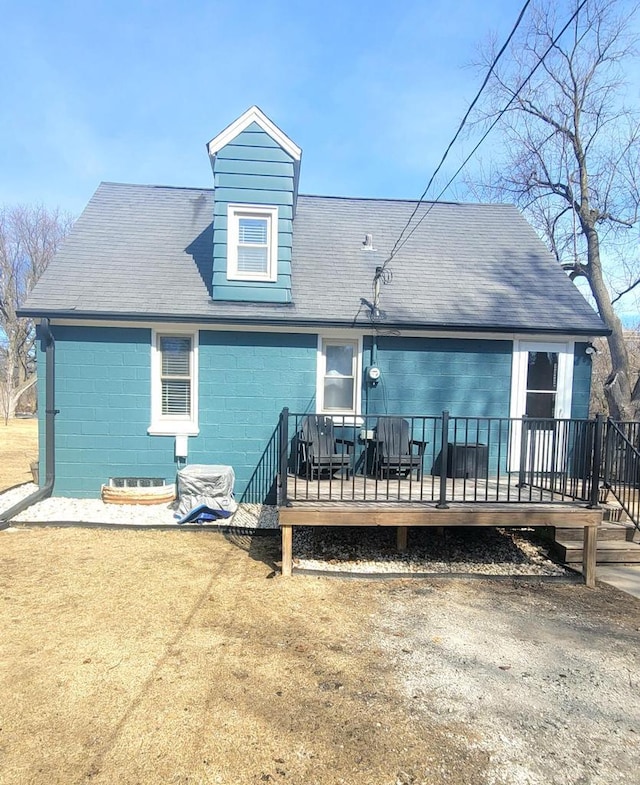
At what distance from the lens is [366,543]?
5.84 meters

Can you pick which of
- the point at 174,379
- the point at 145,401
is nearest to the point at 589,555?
the point at 174,379

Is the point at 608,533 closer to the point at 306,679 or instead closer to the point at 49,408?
the point at 306,679

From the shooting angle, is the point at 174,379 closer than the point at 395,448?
No

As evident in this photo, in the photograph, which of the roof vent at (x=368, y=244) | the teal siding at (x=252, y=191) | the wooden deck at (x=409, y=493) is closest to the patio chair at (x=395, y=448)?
the wooden deck at (x=409, y=493)

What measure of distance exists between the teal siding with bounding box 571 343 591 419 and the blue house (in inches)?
0.8

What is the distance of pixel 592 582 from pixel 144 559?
4546mm

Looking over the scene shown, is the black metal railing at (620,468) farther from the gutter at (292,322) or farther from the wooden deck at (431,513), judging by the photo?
the gutter at (292,322)

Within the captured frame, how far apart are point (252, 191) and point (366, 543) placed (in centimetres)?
531

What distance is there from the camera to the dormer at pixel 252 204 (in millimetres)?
7180

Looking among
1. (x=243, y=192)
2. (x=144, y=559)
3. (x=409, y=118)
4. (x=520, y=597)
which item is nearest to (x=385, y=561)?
(x=520, y=597)

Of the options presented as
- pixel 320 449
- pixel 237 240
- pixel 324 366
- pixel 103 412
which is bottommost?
pixel 320 449

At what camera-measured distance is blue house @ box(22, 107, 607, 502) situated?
22.8ft

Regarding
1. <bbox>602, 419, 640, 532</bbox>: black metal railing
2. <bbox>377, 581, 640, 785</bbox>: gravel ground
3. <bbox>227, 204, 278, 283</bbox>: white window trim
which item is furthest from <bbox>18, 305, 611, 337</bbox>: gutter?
<bbox>377, 581, 640, 785</bbox>: gravel ground

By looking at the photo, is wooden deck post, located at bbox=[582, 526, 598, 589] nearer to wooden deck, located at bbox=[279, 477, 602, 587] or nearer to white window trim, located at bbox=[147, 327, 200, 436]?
wooden deck, located at bbox=[279, 477, 602, 587]
